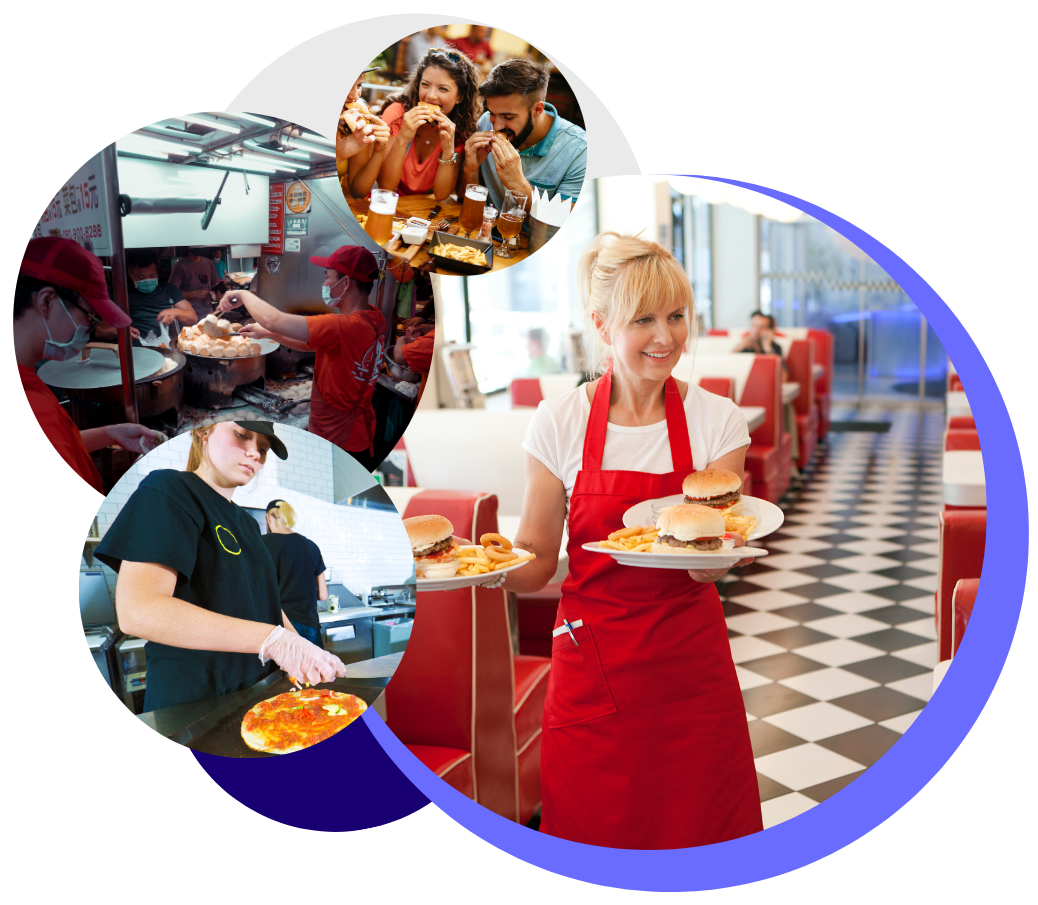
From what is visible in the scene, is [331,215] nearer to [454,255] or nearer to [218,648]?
[454,255]

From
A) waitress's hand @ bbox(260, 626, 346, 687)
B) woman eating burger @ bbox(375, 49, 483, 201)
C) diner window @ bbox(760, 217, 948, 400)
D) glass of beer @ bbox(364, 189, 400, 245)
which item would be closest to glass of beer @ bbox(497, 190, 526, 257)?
woman eating burger @ bbox(375, 49, 483, 201)

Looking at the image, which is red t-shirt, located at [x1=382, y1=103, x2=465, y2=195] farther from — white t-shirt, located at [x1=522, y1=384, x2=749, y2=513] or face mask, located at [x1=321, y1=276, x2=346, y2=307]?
white t-shirt, located at [x1=522, y1=384, x2=749, y2=513]

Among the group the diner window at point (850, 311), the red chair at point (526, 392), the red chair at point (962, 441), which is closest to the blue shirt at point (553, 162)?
the red chair at point (962, 441)

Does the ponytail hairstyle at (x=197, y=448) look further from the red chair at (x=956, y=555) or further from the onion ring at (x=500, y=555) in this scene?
the red chair at (x=956, y=555)

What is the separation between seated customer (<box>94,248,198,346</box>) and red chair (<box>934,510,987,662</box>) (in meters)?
1.73

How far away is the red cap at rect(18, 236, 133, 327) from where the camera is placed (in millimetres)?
1770

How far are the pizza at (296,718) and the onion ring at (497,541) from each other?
1.37 feet

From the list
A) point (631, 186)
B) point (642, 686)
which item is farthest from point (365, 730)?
point (631, 186)

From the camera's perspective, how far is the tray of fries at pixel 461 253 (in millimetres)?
2072

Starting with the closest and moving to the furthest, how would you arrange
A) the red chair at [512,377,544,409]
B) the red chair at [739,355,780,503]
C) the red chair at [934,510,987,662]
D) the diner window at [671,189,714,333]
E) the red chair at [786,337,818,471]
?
the red chair at [934,510,987,662]
the red chair at [739,355,780,503]
the red chair at [512,377,544,409]
the red chair at [786,337,818,471]
the diner window at [671,189,714,333]

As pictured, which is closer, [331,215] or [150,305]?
[150,305]

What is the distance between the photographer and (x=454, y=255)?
2086mm

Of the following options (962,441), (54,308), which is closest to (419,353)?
(54,308)

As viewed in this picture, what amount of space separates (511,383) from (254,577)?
12.2 feet
